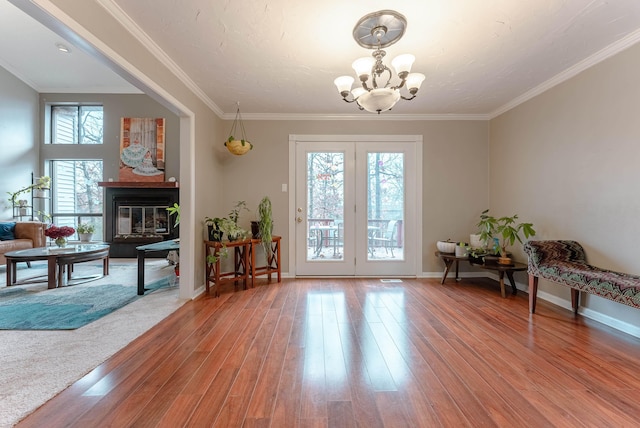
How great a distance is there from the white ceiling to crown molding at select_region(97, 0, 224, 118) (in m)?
0.01

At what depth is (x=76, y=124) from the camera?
6.21m

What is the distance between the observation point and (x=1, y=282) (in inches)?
142

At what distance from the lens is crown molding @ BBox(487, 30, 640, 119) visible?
223 cm

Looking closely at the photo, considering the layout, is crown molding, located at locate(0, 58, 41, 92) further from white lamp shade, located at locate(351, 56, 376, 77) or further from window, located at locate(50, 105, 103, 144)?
white lamp shade, located at locate(351, 56, 376, 77)

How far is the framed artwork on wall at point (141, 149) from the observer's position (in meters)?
5.86

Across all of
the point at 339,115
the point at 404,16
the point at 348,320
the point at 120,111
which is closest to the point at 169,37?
the point at 404,16

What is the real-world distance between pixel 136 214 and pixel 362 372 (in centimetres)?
596

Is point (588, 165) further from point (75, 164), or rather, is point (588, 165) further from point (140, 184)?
point (75, 164)

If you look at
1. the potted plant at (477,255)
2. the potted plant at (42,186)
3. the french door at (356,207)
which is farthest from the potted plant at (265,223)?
the potted plant at (42,186)

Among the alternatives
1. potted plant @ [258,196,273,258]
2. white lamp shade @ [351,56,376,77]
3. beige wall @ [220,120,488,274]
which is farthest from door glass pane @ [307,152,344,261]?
white lamp shade @ [351,56,376,77]

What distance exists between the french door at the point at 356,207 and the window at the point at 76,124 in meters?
5.31

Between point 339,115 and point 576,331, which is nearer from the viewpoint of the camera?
point 576,331

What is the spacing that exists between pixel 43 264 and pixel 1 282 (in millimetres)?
1367

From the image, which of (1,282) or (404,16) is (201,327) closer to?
(404,16)
